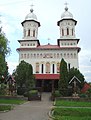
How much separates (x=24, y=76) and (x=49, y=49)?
38.7ft

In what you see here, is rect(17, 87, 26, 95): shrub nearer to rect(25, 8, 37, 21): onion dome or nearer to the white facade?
the white facade

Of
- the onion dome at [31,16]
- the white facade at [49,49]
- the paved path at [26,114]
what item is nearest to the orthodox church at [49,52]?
the white facade at [49,49]

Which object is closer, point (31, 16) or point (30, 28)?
point (30, 28)

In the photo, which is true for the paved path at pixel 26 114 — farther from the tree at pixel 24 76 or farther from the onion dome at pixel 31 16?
the onion dome at pixel 31 16

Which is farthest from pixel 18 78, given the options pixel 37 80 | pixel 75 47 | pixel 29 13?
pixel 29 13

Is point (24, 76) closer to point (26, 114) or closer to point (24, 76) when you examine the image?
point (24, 76)

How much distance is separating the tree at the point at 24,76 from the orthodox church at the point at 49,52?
18.3ft

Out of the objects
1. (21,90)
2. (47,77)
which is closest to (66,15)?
(47,77)

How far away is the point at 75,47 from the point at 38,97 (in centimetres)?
2343

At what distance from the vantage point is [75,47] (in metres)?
51.2

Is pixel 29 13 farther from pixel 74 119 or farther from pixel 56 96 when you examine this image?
pixel 74 119

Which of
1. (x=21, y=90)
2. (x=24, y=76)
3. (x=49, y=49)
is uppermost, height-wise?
(x=49, y=49)

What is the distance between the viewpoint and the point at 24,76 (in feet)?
140

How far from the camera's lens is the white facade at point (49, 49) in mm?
51156
